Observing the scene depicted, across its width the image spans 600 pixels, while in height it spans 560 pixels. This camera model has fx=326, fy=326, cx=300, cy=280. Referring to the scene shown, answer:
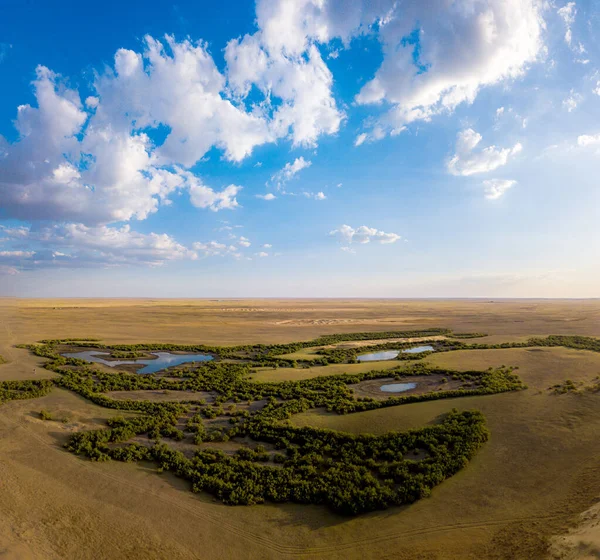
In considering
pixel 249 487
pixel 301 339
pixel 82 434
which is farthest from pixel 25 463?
pixel 301 339

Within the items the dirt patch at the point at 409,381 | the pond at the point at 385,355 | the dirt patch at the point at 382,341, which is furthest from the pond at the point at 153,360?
the dirt patch at the point at 409,381

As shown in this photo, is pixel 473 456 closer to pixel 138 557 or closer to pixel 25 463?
pixel 138 557

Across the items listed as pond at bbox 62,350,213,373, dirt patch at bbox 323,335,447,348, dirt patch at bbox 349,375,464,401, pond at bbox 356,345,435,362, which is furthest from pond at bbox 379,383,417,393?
pond at bbox 62,350,213,373

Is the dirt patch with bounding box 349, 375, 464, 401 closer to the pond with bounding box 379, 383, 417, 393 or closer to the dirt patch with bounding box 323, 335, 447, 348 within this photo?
the pond with bounding box 379, 383, 417, 393

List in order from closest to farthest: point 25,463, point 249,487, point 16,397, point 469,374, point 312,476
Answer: point 249,487 < point 312,476 < point 25,463 < point 16,397 < point 469,374

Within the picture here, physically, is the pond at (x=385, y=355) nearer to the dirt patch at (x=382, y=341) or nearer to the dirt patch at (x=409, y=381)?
the dirt patch at (x=382, y=341)
